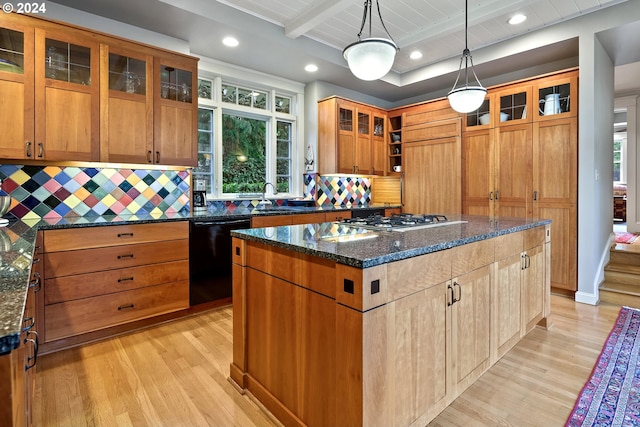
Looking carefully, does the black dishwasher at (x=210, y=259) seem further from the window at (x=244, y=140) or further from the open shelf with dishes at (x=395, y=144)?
the open shelf with dishes at (x=395, y=144)

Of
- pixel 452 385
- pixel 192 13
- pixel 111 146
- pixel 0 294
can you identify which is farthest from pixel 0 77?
pixel 452 385

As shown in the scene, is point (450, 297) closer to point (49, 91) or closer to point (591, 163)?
point (591, 163)

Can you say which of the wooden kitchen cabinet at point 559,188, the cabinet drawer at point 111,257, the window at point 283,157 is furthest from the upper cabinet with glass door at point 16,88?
the wooden kitchen cabinet at point 559,188

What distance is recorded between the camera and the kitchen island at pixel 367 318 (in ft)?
4.20

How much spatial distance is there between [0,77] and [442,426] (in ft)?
11.6

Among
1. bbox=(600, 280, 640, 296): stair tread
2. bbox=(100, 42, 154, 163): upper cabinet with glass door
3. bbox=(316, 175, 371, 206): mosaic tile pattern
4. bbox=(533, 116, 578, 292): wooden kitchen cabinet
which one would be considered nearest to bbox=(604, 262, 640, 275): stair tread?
bbox=(600, 280, 640, 296): stair tread

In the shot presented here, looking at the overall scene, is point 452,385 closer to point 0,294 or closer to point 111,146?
point 0,294

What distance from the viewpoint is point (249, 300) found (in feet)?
6.21

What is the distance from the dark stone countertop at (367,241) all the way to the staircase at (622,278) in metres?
2.23

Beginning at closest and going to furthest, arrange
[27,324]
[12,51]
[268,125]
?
[27,324], [12,51], [268,125]

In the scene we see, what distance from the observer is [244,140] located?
169 inches

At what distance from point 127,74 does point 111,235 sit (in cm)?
141

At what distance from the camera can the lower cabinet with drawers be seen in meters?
2.35

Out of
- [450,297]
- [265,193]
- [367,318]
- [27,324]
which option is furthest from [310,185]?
[27,324]
